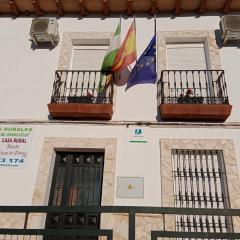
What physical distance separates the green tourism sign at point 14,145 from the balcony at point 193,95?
3.02 metres

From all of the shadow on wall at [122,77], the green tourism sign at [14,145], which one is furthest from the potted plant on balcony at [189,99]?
A: the green tourism sign at [14,145]

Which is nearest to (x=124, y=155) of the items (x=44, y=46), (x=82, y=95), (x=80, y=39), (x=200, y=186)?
(x=200, y=186)

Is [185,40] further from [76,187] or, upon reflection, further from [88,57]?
[76,187]

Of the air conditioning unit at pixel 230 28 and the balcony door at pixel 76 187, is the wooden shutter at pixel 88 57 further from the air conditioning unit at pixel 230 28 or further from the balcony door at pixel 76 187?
the air conditioning unit at pixel 230 28

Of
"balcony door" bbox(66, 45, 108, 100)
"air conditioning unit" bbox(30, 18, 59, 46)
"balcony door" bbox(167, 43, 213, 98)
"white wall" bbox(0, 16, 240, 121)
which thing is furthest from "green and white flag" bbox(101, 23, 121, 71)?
"air conditioning unit" bbox(30, 18, 59, 46)

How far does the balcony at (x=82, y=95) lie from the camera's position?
665 centimetres

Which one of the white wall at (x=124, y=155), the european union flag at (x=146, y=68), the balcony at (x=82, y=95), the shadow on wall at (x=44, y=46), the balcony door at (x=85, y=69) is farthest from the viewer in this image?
the shadow on wall at (x=44, y=46)

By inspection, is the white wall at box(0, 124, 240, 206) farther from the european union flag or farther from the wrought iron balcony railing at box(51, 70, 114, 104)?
the european union flag

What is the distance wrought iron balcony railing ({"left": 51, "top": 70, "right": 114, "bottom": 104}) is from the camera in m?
7.00

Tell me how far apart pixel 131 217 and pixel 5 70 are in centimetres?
547

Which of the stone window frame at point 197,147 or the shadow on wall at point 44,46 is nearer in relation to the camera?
the stone window frame at point 197,147

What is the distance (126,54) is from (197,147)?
2.66 meters

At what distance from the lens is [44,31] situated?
7586 mm

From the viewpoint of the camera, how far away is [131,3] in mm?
7836
